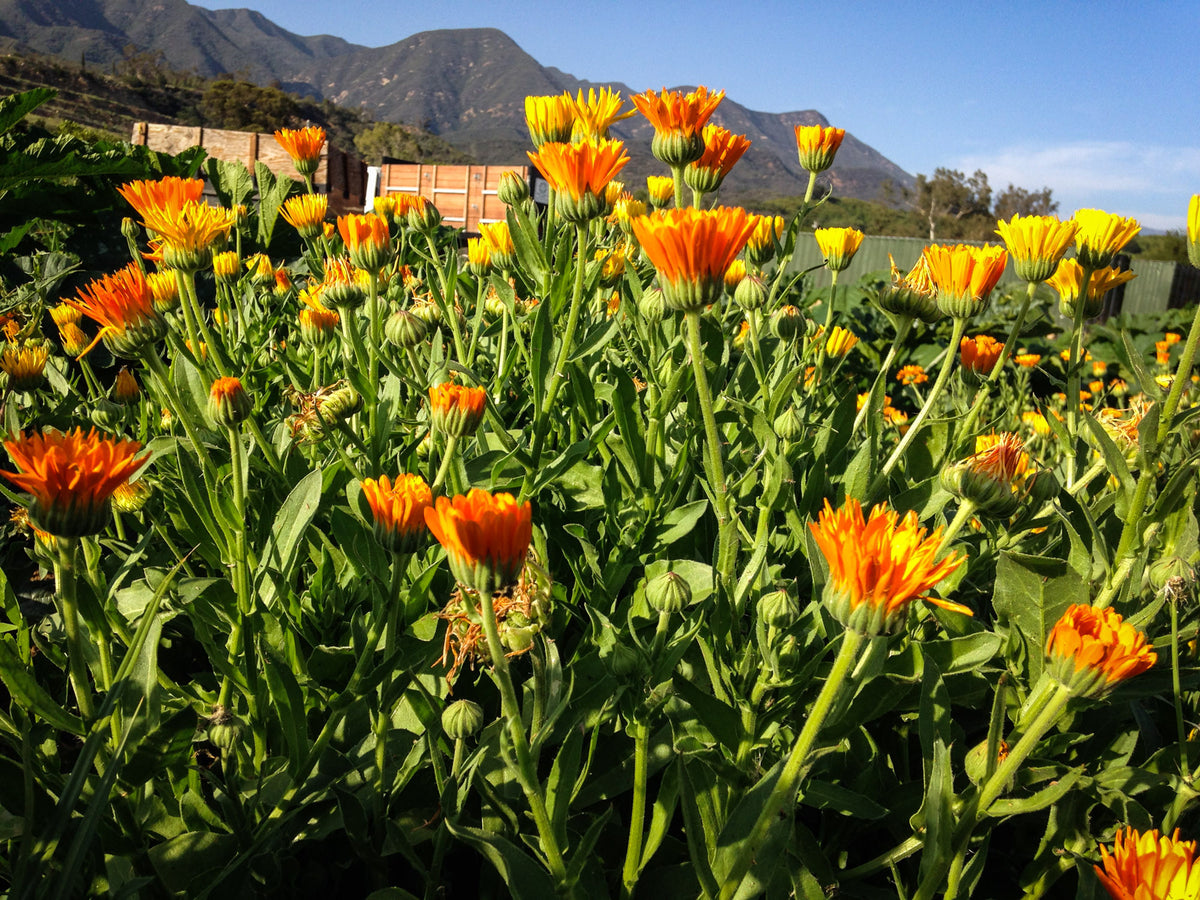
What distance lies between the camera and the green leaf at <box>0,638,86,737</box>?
3.07 feet

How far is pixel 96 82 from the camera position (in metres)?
53.7

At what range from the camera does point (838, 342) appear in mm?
2250

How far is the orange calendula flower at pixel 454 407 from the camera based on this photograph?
4.15 feet

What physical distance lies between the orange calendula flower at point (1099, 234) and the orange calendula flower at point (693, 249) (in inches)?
32.0

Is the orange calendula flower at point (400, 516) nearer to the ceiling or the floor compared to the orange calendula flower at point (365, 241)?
nearer to the floor

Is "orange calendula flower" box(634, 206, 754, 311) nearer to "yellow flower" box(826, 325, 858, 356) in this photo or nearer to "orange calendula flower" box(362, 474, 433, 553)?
"orange calendula flower" box(362, 474, 433, 553)

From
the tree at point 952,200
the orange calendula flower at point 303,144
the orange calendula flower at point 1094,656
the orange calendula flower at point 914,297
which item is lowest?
the orange calendula flower at point 1094,656

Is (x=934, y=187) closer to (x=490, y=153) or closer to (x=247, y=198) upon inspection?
(x=247, y=198)

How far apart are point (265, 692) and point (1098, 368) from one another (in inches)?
227

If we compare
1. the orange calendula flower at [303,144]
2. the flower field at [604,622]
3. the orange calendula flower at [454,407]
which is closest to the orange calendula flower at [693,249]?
the flower field at [604,622]

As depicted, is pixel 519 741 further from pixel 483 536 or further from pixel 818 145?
pixel 818 145

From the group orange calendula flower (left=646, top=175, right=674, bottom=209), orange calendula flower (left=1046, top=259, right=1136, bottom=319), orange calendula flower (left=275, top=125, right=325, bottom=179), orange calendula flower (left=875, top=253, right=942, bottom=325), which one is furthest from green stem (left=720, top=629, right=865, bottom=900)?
orange calendula flower (left=275, top=125, right=325, bottom=179)

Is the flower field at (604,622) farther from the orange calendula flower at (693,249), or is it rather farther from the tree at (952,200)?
the tree at (952,200)

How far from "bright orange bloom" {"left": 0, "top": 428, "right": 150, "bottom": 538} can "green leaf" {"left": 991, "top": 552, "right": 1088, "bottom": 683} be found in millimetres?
1197
